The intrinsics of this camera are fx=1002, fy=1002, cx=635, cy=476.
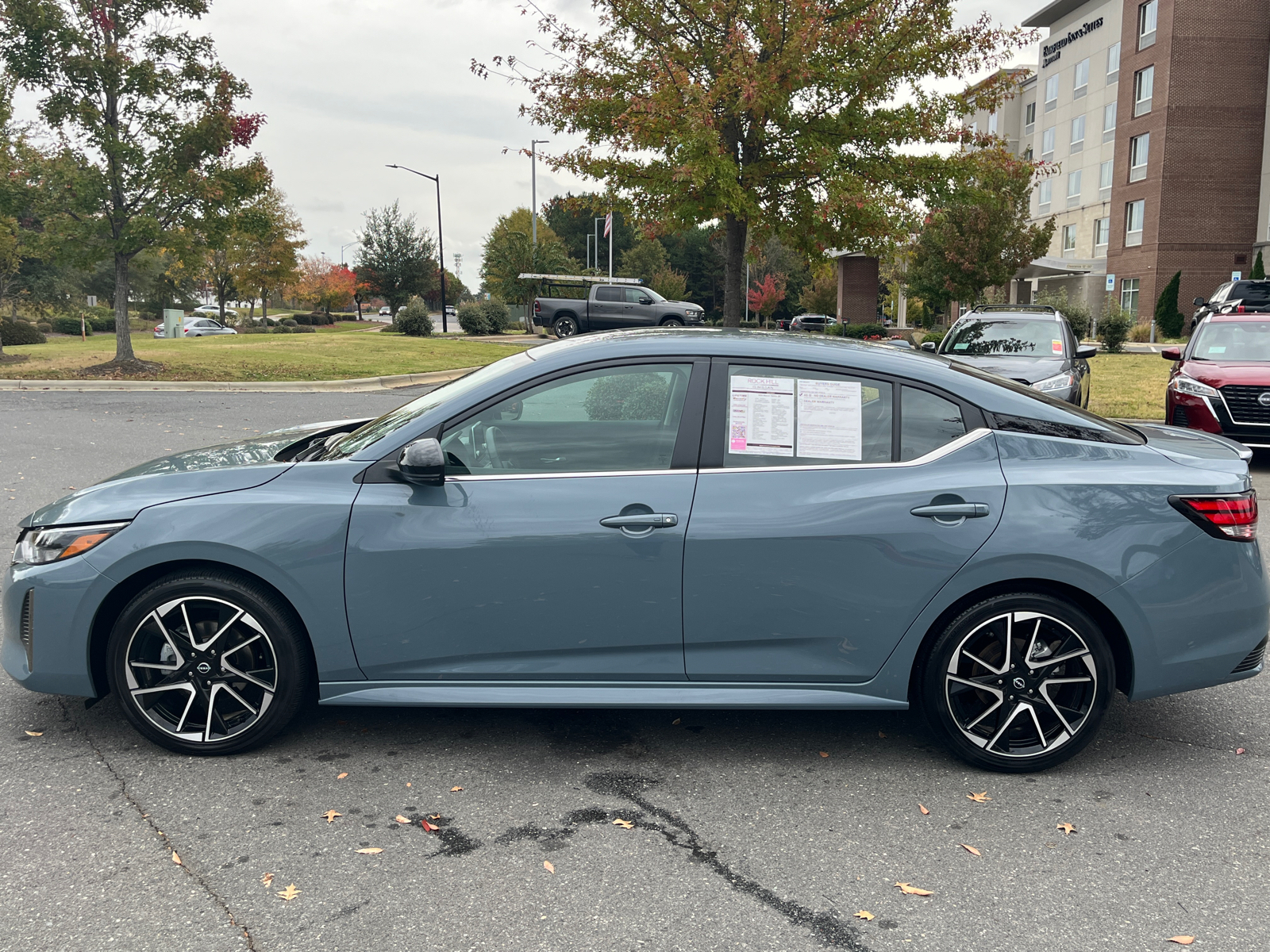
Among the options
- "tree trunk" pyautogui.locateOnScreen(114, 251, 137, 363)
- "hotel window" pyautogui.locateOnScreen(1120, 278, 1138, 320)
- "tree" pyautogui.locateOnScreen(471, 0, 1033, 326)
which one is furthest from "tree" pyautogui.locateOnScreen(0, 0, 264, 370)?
"hotel window" pyautogui.locateOnScreen(1120, 278, 1138, 320)

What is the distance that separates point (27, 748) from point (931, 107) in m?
13.4

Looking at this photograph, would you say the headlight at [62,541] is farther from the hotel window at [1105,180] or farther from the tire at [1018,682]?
the hotel window at [1105,180]

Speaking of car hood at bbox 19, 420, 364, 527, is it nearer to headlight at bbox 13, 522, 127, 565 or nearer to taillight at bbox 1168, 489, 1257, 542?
headlight at bbox 13, 522, 127, 565

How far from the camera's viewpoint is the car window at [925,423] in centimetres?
374

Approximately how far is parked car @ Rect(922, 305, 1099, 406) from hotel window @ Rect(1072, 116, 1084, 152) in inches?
1792

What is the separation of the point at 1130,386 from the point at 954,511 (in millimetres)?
18567

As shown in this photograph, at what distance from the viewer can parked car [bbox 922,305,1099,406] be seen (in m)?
12.1

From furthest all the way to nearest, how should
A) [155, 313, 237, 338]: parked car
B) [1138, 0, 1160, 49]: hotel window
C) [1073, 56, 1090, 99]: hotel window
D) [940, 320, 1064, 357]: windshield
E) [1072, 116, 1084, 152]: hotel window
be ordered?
[1072, 116, 1084, 152]: hotel window, [1073, 56, 1090, 99]: hotel window, [155, 313, 237, 338]: parked car, [1138, 0, 1160, 49]: hotel window, [940, 320, 1064, 357]: windshield

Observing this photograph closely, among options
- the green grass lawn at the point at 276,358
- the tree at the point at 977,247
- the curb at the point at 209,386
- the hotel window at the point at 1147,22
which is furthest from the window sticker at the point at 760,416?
the hotel window at the point at 1147,22

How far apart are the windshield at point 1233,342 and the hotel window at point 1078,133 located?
155 ft

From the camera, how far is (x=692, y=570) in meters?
3.59

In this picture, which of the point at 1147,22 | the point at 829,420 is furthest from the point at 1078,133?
the point at 829,420

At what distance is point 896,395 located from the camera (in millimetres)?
3789

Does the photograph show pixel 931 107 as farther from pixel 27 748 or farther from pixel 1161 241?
pixel 1161 241
